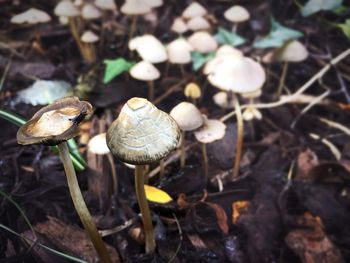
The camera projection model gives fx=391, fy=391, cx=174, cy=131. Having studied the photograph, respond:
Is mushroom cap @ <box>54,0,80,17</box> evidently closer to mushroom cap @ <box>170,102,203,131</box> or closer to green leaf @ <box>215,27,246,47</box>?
green leaf @ <box>215,27,246,47</box>

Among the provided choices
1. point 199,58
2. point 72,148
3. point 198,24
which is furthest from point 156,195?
point 198,24

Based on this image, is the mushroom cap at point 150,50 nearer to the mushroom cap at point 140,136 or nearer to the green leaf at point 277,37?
the green leaf at point 277,37

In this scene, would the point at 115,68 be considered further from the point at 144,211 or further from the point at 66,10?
the point at 144,211

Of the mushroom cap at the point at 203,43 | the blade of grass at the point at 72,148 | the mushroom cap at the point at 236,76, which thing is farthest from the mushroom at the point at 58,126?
the mushroom cap at the point at 203,43

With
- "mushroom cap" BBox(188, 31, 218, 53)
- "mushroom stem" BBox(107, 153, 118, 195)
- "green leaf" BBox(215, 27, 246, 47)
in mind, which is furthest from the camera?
"green leaf" BBox(215, 27, 246, 47)

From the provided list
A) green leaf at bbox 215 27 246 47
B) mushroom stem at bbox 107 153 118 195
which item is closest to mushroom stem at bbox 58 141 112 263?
mushroom stem at bbox 107 153 118 195
